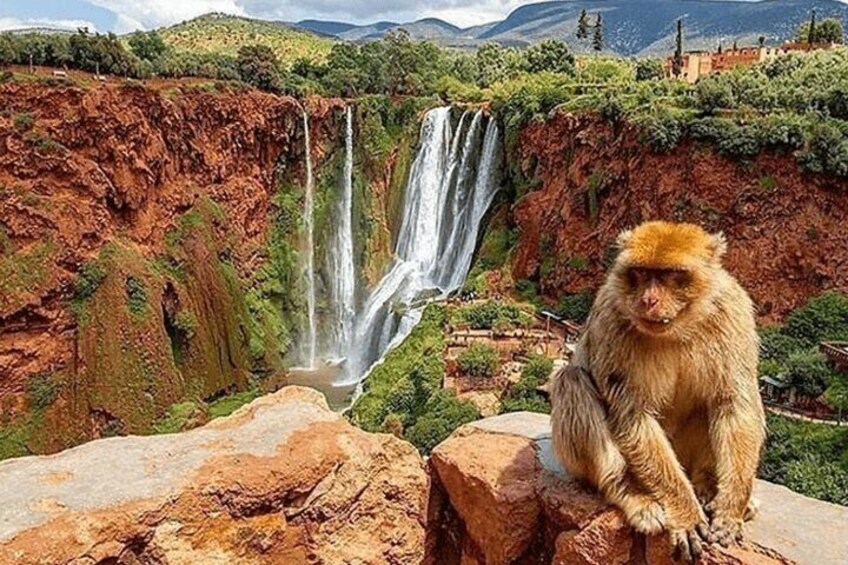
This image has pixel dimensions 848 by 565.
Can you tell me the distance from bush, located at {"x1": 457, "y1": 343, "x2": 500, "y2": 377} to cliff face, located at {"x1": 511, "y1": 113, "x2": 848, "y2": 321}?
Result: 5436 millimetres

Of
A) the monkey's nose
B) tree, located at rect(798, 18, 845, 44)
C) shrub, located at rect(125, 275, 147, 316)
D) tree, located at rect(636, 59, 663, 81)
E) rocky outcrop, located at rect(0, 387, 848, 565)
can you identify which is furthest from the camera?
tree, located at rect(798, 18, 845, 44)

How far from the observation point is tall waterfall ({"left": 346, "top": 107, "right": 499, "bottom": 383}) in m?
29.4

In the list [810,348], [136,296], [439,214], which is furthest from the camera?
[439,214]

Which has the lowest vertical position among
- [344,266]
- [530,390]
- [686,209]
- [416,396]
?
[416,396]

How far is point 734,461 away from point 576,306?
20.4m

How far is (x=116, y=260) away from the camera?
22828 mm

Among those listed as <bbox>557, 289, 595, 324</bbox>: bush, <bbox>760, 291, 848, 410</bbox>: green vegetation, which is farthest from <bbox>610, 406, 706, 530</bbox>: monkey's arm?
<bbox>557, 289, 595, 324</bbox>: bush

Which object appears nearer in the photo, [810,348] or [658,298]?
[658,298]

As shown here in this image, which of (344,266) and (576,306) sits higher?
(576,306)

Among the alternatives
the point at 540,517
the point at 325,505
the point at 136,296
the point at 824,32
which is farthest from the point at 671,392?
the point at 824,32

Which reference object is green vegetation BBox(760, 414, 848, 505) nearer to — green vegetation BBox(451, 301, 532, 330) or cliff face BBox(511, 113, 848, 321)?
cliff face BBox(511, 113, 848, 321)

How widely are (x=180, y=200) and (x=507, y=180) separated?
12.4 m

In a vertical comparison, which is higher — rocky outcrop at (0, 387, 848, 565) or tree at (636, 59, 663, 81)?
tree at (636, 59, 663, 81)

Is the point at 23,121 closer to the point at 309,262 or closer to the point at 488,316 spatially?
the point at 309,262
